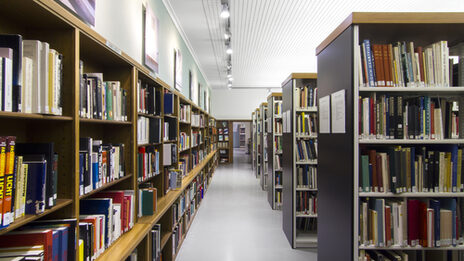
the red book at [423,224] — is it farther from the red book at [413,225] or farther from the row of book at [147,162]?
the row of book at [147,162]

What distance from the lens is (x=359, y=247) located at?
1.95m

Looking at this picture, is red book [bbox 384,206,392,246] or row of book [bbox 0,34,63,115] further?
red book [bbox 384,206,392,246]

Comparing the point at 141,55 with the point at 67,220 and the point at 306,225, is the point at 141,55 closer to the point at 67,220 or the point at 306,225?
the point at 67,220

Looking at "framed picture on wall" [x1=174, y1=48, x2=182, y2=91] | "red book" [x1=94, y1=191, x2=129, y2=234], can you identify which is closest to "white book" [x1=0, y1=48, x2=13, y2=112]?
"red book" [x1=94, y1=191, x2=129, y2=234]

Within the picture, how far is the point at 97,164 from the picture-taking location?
1714mm

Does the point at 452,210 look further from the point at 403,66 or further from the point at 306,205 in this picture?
the point at 306,205

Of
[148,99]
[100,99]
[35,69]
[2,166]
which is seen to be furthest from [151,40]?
[2,166]

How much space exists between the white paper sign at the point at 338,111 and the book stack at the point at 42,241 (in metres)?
1.91

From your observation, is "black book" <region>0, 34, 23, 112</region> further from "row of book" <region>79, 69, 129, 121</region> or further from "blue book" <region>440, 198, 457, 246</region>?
"blue book" <region>440, 198, 457, 246</region>

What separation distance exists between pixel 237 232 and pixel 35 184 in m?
3.69

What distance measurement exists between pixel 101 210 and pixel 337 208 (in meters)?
1.82

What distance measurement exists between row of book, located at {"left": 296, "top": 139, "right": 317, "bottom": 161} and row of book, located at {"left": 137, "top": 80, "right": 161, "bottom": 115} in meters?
2.27

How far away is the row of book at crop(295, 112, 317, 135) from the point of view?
4.22m

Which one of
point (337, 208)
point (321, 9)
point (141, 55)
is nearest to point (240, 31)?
point (321, 9)
